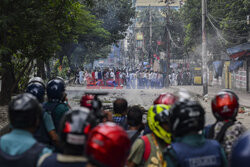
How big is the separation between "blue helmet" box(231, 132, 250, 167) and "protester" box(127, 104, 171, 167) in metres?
1.16

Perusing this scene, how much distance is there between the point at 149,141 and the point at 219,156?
0.83 meters

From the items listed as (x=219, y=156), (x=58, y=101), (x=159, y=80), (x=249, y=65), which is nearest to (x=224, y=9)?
(x=249, y=65)

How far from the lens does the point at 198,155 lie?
270 centimetres

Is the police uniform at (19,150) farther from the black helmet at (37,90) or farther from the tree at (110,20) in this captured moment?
the tree at (110,20)

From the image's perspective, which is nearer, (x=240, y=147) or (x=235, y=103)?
(x=240, y=147)

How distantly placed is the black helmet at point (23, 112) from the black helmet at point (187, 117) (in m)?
1.01

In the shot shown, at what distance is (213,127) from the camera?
3.57 meters

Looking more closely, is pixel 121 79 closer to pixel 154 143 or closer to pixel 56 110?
pixel 56 110

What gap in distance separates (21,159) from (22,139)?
0.14 m

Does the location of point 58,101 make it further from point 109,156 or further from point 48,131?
point 109,156

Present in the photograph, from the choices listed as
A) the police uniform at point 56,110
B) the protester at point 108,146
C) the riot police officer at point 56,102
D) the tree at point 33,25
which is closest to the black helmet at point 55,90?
the riot police officer at point 56,102

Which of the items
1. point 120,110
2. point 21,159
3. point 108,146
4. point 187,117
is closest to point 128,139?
point 108,146

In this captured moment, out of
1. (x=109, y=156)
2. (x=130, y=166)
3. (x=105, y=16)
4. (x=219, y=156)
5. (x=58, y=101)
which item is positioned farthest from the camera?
(x=105, y=16)

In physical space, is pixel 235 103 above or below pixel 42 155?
above
